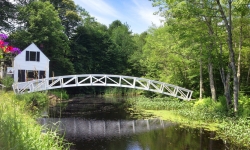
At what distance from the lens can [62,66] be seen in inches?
953

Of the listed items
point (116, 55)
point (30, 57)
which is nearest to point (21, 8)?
point (30, 57)

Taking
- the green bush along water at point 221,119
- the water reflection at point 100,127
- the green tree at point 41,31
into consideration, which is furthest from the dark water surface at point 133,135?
the green tree at point 41,31

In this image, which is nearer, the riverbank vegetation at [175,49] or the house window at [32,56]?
the riverbank vegetation at [175,49]

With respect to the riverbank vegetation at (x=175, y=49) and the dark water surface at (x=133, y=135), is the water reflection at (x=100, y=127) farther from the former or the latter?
the riverbank vegetation at (x=175, y=49)

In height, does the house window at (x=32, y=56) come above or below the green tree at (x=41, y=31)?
below

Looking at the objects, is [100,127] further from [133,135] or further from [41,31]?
[41,31]

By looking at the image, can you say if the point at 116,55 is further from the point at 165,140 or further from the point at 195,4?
the point at 165,140

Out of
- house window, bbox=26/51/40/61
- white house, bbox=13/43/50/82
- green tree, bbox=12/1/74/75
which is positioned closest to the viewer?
white house, bbox=13/43/50/82

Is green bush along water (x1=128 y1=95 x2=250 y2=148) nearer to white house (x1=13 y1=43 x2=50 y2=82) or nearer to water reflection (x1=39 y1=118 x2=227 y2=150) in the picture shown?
water reflection (x1=39 y1=118 x2=227 y2=150)

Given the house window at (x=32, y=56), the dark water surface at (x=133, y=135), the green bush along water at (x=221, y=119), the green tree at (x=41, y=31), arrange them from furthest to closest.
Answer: the green tree at (x=41, y=31)
the house window at (x=32, y=56)
the green bush along water at (x=221, y=119)
the dark water surface at (x=133, y=135)

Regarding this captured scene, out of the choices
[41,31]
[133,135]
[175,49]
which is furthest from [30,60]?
[133,135]

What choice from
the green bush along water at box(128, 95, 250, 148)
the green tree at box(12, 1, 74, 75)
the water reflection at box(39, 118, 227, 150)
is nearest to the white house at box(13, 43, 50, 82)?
the green tree at box(12, 1, 74, 75)

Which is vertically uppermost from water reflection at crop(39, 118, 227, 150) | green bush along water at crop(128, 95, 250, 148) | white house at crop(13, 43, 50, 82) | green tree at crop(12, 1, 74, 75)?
green tree at crop(12, 1, 74, 75)

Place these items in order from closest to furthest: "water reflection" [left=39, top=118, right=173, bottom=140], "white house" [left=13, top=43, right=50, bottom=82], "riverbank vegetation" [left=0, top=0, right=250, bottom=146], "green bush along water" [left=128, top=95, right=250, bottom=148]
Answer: "green bush along water" [left=128, top=95, right=250, bottom=148], "water reflection" [left=39, top=118, right=173, bottom=140], "riverbank vegetation" [left=0, top=0, right=250, bottom=146], "white house" [left=13, top=43, right=50, bottom=82]
